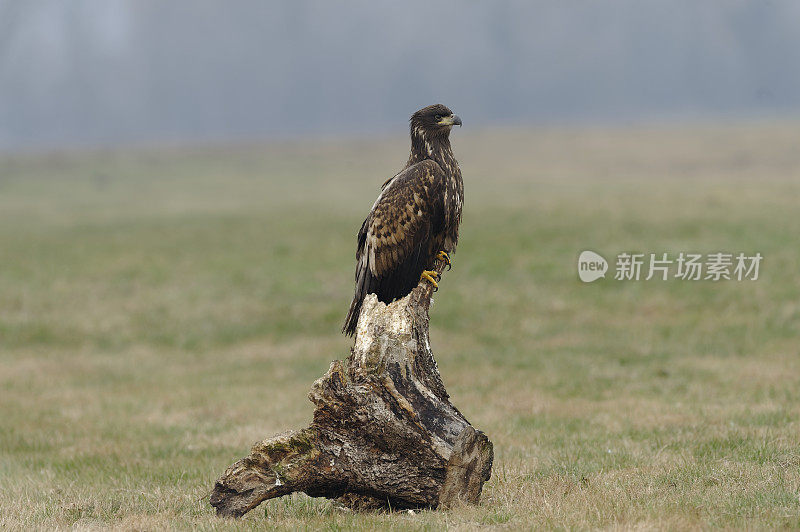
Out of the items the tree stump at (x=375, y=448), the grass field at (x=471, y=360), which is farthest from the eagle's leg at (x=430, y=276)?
the grass field at (x=471, y=360)

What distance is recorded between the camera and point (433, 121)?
929cm

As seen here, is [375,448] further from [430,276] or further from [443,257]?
[443,257]

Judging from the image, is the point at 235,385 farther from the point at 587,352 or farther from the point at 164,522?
the point at 164,522

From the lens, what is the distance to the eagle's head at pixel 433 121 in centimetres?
923

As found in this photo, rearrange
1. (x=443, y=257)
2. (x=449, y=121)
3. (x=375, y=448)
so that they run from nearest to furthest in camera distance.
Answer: (x=375, y=448)
(x=449, y=121)
(x=443, y=257)

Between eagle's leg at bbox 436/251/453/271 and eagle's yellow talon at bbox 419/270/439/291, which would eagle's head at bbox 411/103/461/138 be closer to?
eagle's leg at bbox 436/251/453/271

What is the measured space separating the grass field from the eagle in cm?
245

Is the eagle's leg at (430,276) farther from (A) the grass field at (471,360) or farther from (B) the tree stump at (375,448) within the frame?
(A) the grass field at (471,360)

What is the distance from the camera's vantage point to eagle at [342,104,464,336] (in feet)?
29.3

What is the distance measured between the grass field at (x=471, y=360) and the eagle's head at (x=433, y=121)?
3.94 metres

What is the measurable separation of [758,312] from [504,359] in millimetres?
7419

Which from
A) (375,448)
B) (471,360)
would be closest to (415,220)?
(375,448)

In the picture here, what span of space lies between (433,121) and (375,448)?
3531 millimetres

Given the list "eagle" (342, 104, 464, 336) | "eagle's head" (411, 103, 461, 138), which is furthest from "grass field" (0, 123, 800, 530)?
"eagle's head" (411, 103, 461, 138)
